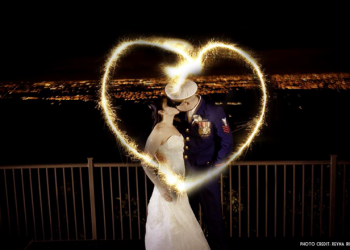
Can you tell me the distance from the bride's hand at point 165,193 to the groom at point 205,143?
515mm

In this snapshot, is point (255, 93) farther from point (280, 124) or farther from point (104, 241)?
point (104, 241)

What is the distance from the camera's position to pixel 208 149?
4215mm

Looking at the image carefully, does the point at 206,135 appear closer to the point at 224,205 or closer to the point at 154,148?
the point at 154,148

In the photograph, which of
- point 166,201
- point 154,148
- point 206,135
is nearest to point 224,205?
point 206,135

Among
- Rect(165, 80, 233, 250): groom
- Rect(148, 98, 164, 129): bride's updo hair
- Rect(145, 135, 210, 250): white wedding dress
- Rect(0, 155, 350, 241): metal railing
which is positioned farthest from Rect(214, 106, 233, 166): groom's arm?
Rect(148, 98, 164, 129): bride's updo hair

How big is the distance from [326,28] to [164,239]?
5992 mm

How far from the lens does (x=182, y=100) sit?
13.3 ft

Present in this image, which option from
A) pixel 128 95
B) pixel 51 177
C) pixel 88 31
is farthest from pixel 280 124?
pixel 88 31

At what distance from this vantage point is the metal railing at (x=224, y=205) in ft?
15.1

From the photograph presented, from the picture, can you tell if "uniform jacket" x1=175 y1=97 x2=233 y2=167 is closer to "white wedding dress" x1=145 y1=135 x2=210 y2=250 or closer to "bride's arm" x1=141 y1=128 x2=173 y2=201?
"white wedding dress" x1=145 y1=135 x2=210 y2=250

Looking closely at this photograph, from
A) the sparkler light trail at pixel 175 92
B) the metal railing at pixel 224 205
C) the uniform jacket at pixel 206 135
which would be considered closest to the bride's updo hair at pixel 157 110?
the sparkler light trail at pixel 175 92

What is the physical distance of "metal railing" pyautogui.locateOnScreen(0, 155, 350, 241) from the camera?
460cm

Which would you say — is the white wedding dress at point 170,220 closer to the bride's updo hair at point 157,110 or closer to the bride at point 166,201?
the bride at point 166,201

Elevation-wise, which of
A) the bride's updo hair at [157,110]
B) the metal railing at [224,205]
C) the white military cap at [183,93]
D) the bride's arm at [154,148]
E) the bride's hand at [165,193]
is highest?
the white military cap at [183,93]
